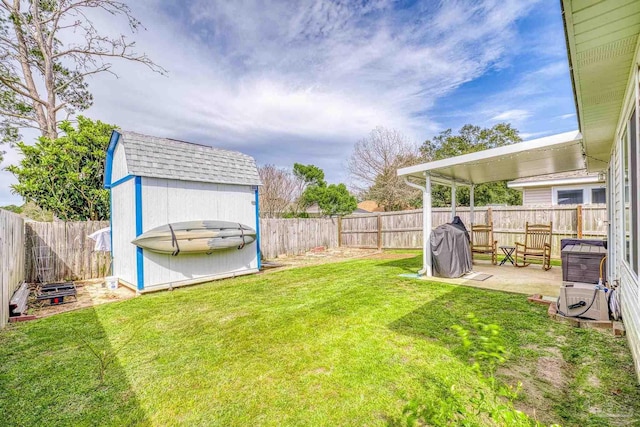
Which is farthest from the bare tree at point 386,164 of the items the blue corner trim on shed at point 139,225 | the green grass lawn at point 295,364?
the blue corner trim on shed at point 139,225

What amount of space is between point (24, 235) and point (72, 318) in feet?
11.3

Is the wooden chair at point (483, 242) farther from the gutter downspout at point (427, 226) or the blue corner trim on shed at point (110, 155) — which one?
the blue corner trim on shed at point (110, 155)

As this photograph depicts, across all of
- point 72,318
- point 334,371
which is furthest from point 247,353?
point 72,318

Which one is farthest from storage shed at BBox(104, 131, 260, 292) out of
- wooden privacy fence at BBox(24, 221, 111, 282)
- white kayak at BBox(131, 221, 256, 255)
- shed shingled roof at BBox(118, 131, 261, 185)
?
wooden privacy fence at BBox(24, 221, 111, 282)

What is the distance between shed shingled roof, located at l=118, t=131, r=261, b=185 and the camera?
18.4 feet

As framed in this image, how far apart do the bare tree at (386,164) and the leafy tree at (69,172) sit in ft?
44.7

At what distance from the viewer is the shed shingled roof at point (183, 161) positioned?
5.62m

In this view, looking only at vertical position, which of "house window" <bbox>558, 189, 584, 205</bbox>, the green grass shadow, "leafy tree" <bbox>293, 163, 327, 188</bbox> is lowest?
the green grass shadow

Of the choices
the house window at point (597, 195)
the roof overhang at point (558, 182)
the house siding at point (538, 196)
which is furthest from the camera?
the house siding at point (538, 196)

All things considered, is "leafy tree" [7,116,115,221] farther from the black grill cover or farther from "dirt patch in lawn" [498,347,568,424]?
"dirt patch in lawn" [498,347,568,424]

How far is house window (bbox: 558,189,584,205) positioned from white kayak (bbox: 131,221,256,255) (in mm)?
A: 11562

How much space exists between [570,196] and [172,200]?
43.3 ft

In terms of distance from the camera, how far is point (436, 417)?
1.05 meters

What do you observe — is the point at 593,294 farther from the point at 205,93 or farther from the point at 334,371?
the point at 205,93
